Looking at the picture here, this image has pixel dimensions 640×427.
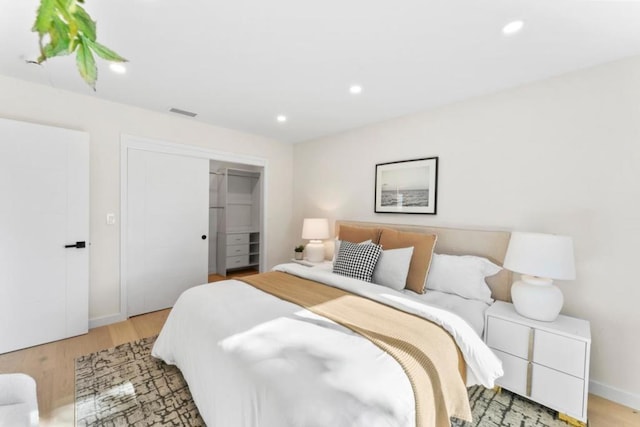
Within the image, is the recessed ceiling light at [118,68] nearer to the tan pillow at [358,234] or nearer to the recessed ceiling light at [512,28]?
the tan pillow at [358,234]

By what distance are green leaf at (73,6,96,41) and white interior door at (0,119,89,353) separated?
2917 mm

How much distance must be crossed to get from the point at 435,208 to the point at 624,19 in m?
1.77

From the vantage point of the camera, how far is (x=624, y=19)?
5.12 ft

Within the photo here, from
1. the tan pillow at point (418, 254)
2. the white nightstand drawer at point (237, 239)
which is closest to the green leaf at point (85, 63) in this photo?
the tan pillow at point (418, 254)

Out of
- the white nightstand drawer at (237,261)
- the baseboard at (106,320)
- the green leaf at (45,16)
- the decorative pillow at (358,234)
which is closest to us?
the green leaf at (45,16)

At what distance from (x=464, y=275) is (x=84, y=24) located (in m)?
2.65

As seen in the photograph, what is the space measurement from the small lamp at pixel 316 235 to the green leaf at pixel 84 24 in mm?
3307

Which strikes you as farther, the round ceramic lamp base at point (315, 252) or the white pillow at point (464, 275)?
the round ceramic lamp base at point (315, 252)

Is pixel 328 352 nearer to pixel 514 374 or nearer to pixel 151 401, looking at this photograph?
pixel 151 401

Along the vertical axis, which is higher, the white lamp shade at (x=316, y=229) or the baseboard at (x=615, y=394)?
the white lamp shade at (x=316, y=229)

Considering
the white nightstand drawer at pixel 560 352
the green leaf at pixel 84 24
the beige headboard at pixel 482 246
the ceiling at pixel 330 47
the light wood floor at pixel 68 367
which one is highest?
the ceiling at pixel 330 47

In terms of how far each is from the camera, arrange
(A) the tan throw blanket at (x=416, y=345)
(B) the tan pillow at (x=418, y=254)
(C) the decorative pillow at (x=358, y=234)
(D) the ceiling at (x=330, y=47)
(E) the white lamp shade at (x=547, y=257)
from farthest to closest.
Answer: (C) the decorative pillow at (x=358, y=234)
(B) the tan pillow at (x=418, y=254)
(E) the white lamp shade at (x=547, y=257)
(D) the ceiling at (x=330, y=47)
(A) the tan throw blanket at (x=416, y=345)

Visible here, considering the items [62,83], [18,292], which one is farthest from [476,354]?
[62,83]

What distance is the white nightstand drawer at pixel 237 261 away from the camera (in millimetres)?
4980
